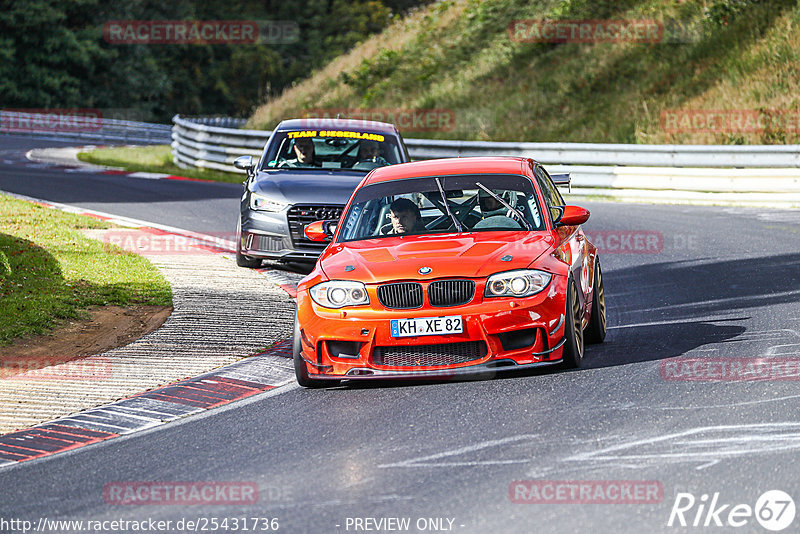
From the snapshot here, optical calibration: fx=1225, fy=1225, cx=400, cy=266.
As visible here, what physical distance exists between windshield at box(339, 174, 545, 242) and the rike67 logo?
3943 millimetres

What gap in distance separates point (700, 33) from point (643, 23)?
264cm

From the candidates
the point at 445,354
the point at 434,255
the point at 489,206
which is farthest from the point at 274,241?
the point at 445,354

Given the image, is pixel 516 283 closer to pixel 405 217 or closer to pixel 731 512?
pixel 405 217

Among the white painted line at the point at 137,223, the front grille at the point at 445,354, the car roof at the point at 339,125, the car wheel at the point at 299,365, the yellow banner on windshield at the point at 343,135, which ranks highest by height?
the car roof at the point at 339,125

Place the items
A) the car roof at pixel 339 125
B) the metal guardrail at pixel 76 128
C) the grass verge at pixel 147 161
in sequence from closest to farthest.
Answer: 1. the car roof at pixel 339 125
2. the grass verge at pixel 147 161
3. the metal guardrail at pixel 76 128

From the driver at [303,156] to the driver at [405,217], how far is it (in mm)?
5700

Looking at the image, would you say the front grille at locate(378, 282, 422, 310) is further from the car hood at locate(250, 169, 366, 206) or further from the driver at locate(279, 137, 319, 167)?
the driver at locate(279, 137, 319, 167)

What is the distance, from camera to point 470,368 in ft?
27.3

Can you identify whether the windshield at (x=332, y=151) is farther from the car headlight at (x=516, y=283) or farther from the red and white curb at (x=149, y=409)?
the car headlight at (x=516, y=283)

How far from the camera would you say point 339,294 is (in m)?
8.66

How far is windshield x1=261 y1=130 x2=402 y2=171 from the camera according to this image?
15.4 metres

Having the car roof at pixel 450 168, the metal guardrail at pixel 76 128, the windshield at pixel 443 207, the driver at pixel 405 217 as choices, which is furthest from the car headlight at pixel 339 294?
the metal guardrail at pixel 76 128

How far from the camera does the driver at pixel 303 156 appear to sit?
Result: 15.4 meters

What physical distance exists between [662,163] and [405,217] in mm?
14856
